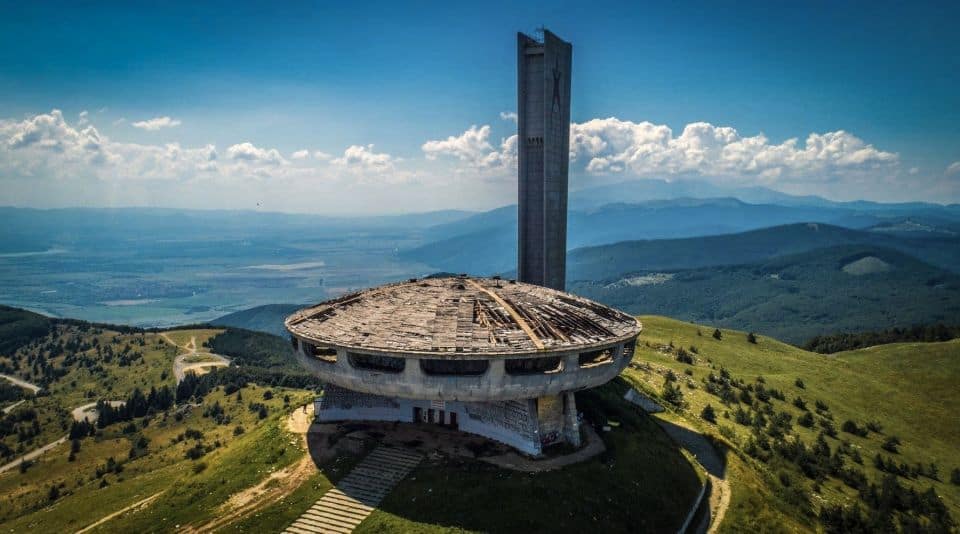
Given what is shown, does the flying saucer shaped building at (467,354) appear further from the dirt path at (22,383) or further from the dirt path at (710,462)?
the dirt path at (22,383)

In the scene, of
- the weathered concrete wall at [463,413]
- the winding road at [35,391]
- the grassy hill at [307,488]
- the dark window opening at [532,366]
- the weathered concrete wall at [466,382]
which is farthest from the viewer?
the winding road at [35,391]

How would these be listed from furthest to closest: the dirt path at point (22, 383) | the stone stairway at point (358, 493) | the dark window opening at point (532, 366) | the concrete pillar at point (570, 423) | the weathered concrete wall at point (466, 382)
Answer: the dirt path at point (22, 383) < the concrete pillar at point (570, 423) < the dark window opening at point (532, 366) < the weathered concrete wall at point (466, 382) < the stone stairway at point (358, 493)

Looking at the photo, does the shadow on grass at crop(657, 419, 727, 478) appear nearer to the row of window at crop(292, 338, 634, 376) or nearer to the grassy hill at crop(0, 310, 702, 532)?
the grassy hill at crop(0, 310, 702, 532)

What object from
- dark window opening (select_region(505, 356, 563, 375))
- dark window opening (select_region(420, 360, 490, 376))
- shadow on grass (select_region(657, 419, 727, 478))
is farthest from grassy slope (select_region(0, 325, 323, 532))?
shadow on grass (select_region(657, 419, 727, 478))

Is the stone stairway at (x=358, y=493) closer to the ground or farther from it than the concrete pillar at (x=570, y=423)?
closer to the ground

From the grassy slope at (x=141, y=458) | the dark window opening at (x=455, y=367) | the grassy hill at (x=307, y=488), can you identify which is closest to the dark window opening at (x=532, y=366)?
the dark window opening at (x=455, y=367)

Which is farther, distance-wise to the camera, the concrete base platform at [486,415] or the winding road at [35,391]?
the winding road at [35,391]

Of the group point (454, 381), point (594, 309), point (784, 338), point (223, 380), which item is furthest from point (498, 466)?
point (784, 338)
